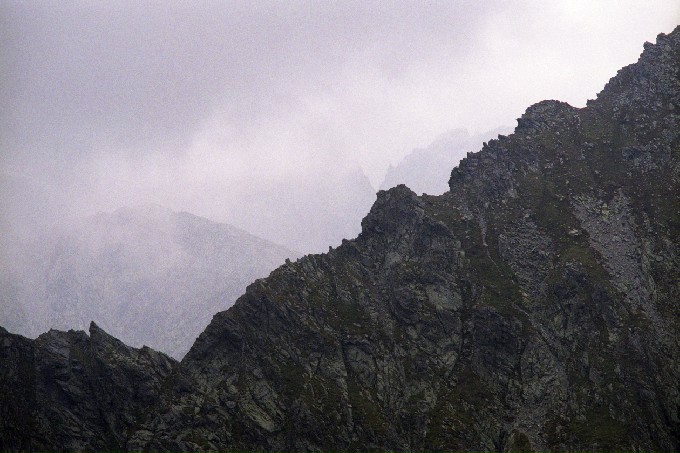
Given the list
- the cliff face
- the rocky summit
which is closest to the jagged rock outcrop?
the rocky summit

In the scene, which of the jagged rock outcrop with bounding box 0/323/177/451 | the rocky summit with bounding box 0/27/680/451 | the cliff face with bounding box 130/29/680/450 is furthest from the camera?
the jagged rock outcrop with bounding box 0/323/177/451

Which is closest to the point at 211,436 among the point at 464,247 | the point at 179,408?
the point at 179,408

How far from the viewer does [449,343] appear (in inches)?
4021

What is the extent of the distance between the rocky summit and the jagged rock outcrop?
25 cm

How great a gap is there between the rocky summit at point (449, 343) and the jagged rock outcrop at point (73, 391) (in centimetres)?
25

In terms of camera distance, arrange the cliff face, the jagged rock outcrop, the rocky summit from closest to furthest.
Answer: the cliff face, the rocky summit, the jagged rock outcrop

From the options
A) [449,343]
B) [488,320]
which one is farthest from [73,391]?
[488,320]

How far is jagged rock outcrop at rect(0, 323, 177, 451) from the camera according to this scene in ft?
303

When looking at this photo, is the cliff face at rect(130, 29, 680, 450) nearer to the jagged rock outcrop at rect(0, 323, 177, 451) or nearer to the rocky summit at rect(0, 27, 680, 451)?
the rocky summit at rect(0, 27, 680, 451)

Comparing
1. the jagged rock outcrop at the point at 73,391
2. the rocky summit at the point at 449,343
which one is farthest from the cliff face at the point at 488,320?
the jagged rock outcrop at the point at 73,391

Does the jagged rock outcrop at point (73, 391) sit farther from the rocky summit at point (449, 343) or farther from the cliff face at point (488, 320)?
the cliff face at point (488, 320)

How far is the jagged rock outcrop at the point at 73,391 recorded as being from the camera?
92.3m

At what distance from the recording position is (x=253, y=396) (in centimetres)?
9569

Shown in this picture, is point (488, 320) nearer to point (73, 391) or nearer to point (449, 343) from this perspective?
point (449, 343)
